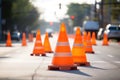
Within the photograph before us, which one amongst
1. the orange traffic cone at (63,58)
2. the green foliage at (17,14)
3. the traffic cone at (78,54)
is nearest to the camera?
the orange traffic cone at (63,58)

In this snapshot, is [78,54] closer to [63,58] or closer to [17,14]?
[63,58]

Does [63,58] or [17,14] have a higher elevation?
[17,14]

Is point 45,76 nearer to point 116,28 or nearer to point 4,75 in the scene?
point 4,75

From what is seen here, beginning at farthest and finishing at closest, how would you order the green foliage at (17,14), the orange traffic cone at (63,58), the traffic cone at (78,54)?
the green foliage at (17,14) < the traffic cone at (78,54) < the orange traffic cone at (63,58)

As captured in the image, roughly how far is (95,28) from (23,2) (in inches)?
1418

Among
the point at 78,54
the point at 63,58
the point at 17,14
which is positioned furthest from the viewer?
the point at 17,14

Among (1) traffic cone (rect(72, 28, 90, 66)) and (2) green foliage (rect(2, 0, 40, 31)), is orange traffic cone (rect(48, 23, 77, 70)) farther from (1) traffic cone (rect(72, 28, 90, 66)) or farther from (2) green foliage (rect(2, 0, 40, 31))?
(2) green foliage (rect(2, 0, 40, 31))

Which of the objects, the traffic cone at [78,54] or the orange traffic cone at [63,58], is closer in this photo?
the orange traffic cone at [63,58]

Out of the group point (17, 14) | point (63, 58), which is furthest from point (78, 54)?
point (17, 14)

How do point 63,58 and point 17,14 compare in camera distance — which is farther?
point 17,14

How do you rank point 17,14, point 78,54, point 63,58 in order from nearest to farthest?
point 63,58 → point 78,54 → point 17,14

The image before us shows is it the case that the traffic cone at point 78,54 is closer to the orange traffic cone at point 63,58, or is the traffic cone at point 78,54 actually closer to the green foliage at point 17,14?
the orange traffic cone at point 63,58

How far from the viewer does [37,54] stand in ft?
83.0

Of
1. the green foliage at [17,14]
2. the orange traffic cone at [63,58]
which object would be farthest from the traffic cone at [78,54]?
the green foliage at [17,14]
